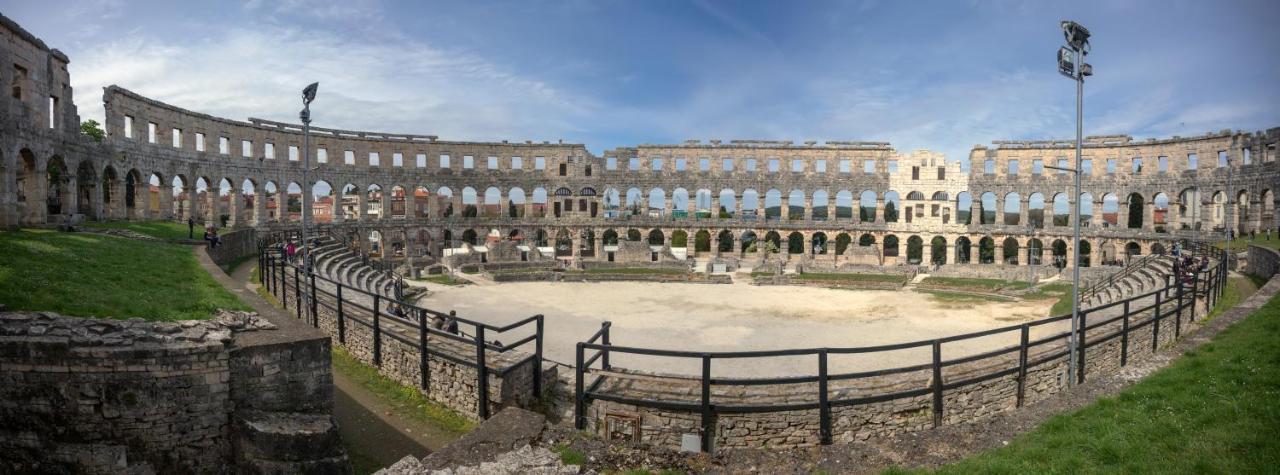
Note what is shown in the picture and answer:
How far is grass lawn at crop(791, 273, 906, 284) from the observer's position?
34375 millimetres

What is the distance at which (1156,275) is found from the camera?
23156 millimetres

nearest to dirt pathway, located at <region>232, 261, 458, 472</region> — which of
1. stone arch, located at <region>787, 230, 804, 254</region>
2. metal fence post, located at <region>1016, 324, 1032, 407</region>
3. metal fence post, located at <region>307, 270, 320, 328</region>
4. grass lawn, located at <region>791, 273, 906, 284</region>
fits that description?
metal fence post, located at <region>307, 270, 320, 328</region>

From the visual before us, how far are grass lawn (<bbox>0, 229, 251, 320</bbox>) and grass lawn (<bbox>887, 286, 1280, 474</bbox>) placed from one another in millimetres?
10497

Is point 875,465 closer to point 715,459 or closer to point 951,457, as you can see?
point 951,457

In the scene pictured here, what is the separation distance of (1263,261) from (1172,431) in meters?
22.1

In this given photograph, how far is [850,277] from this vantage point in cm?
3547

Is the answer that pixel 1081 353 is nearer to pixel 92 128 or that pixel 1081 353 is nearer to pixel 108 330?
pixel 108 330

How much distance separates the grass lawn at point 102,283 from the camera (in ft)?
27.3

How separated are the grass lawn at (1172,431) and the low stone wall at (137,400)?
7748mm

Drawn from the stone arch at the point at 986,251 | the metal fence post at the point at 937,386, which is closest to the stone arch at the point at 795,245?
the stone arch at the point at 986,251

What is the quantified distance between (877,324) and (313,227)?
107ft

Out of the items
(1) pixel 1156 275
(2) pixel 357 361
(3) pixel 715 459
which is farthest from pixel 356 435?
(1) pixel 1156 275

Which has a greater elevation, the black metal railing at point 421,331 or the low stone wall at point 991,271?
the black metal railing at point 421,331

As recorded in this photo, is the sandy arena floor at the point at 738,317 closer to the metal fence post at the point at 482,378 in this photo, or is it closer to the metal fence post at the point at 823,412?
the metal fence post at the point at 823,412
